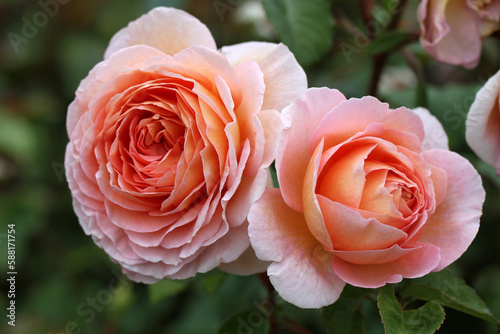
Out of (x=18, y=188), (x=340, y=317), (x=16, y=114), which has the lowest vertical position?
(x=18, y=188)

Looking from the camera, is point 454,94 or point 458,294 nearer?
point 458,294

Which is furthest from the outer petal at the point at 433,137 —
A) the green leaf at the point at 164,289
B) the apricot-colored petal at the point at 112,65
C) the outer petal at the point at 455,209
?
the green leaf at the point at 164,289

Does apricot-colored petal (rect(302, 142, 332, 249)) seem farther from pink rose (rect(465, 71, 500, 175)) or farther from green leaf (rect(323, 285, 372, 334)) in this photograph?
pink rose (rect(465, 71, 500, 175))

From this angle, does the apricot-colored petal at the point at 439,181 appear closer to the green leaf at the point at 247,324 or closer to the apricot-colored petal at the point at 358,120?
the apricot-colored petal at the point at 358,120

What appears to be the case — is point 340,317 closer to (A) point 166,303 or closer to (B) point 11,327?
(A) point 166,303

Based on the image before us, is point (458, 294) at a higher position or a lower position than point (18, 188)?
higher

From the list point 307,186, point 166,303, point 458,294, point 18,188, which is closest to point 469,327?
point 458,294

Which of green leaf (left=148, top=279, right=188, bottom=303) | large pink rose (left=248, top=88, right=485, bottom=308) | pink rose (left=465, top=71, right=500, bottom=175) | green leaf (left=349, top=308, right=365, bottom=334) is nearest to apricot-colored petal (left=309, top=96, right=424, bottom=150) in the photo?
large pink rose (left=248, top=88, right=485, bottom=308)

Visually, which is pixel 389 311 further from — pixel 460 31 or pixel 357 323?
pixel 460 31

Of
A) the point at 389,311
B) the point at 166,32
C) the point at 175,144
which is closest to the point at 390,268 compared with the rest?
the point at 389,311
